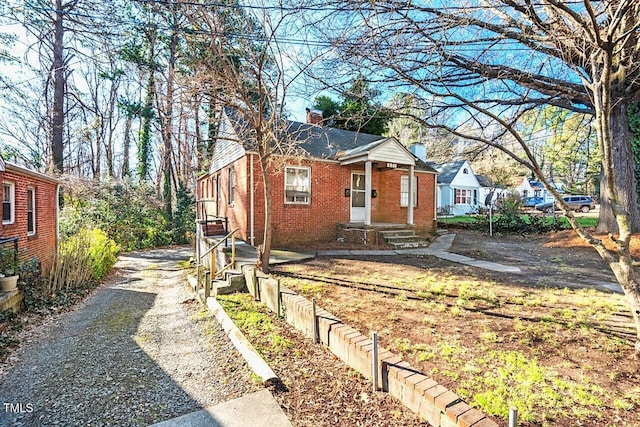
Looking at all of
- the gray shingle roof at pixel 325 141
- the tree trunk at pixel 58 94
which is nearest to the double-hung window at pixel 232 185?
the gray shingle roof at pixel 325 141

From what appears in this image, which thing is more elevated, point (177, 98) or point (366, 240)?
point (177, 98)

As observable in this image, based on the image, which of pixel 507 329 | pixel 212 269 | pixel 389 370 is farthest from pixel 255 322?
pixel 507 329

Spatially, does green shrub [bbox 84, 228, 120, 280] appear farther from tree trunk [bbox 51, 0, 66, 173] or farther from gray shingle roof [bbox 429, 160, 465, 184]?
gray shingle roof [bbox 429, 160, 465, 184]

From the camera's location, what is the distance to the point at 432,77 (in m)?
5.54

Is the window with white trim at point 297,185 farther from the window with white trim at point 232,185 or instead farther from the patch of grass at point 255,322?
the patch of grass at point 255,322

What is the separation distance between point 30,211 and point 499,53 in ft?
40.0

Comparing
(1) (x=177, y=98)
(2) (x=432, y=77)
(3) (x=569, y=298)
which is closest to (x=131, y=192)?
(1) (x=177, y=98)

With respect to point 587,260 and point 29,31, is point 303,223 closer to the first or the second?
point 587,260

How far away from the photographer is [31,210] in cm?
846

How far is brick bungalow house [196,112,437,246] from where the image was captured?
10.3m

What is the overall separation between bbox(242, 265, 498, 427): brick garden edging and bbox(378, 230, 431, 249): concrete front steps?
21.3 ft

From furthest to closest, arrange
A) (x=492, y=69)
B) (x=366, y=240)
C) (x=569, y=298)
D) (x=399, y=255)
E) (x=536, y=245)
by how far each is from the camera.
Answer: (x=536, y=245), (x=366, y=240), (x=399, y=255), (x=492, y=69), (x=569, y=298)

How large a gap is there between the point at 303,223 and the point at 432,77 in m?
6.51

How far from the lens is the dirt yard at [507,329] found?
2.32m
